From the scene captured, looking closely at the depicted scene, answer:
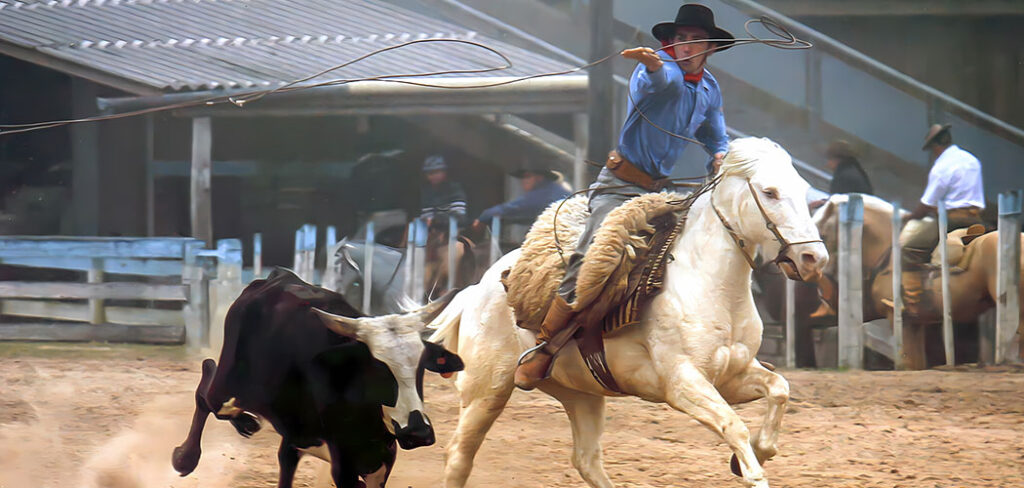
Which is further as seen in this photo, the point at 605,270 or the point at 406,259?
the point at 406,259

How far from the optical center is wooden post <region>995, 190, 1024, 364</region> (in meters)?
8.74

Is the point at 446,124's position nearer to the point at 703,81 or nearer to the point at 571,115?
the point at 571,115

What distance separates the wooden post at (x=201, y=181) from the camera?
10.9 metres

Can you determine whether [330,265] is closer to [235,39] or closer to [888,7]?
[235,39]

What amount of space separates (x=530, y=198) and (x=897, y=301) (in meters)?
3.40

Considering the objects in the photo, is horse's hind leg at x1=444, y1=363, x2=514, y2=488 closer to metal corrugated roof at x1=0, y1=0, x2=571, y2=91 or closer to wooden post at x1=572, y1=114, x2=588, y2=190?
wooden post at x1=572, y1=114, x2=588, y2=190

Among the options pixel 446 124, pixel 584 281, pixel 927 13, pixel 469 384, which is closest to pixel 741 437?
pixel 584 281

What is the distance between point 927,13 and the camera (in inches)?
436

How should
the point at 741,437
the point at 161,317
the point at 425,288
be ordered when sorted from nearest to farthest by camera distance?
the point at 741,437, the point at 425,288, the point at 161,317

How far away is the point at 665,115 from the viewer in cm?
498

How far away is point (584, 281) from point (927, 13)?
7916 mm

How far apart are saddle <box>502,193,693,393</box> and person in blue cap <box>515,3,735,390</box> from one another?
0.09 m

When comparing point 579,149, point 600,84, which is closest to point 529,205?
point 579,149

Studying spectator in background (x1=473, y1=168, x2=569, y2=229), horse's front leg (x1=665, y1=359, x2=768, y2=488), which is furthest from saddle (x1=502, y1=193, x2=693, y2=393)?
spectator in background (x1=473, y1=168, x2=569, y2=229)
